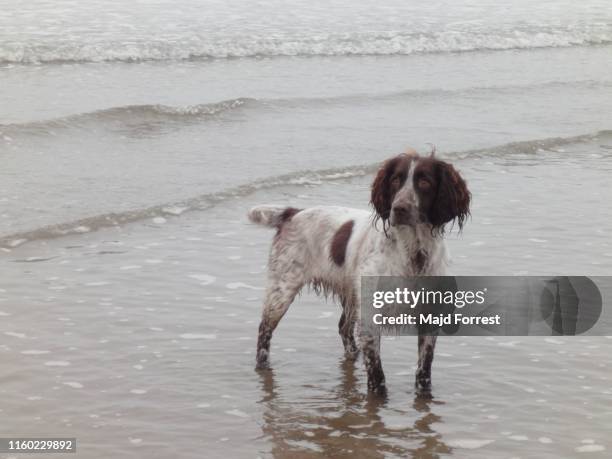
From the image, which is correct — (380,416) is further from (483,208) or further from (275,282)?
(483,208)

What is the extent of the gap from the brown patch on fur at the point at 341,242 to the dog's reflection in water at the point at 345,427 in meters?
0.81

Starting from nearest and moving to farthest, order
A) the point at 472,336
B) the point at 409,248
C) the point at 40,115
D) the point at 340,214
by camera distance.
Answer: the point at 409,248 → the point at 340,214 → the point at 472,336 → the point at 40,115

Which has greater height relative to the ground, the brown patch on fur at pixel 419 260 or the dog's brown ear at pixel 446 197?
the dog's brown ear at pixel 446 197

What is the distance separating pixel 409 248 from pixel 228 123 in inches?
388

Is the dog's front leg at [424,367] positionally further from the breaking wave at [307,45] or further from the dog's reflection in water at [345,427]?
the breaking wave at [307,45]

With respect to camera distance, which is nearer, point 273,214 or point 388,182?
point 388,182

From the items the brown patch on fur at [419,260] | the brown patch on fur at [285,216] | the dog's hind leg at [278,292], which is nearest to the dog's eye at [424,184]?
the brown patch on fur at [419,260]

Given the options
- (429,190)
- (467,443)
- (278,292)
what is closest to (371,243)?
(429,190)

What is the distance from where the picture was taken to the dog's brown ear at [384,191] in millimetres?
6164

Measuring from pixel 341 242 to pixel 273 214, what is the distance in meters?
0.73

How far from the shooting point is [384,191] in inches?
243

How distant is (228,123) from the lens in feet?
51.6

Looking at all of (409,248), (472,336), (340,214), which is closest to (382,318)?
(409,248)

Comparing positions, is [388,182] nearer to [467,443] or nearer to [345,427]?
[345,427]
